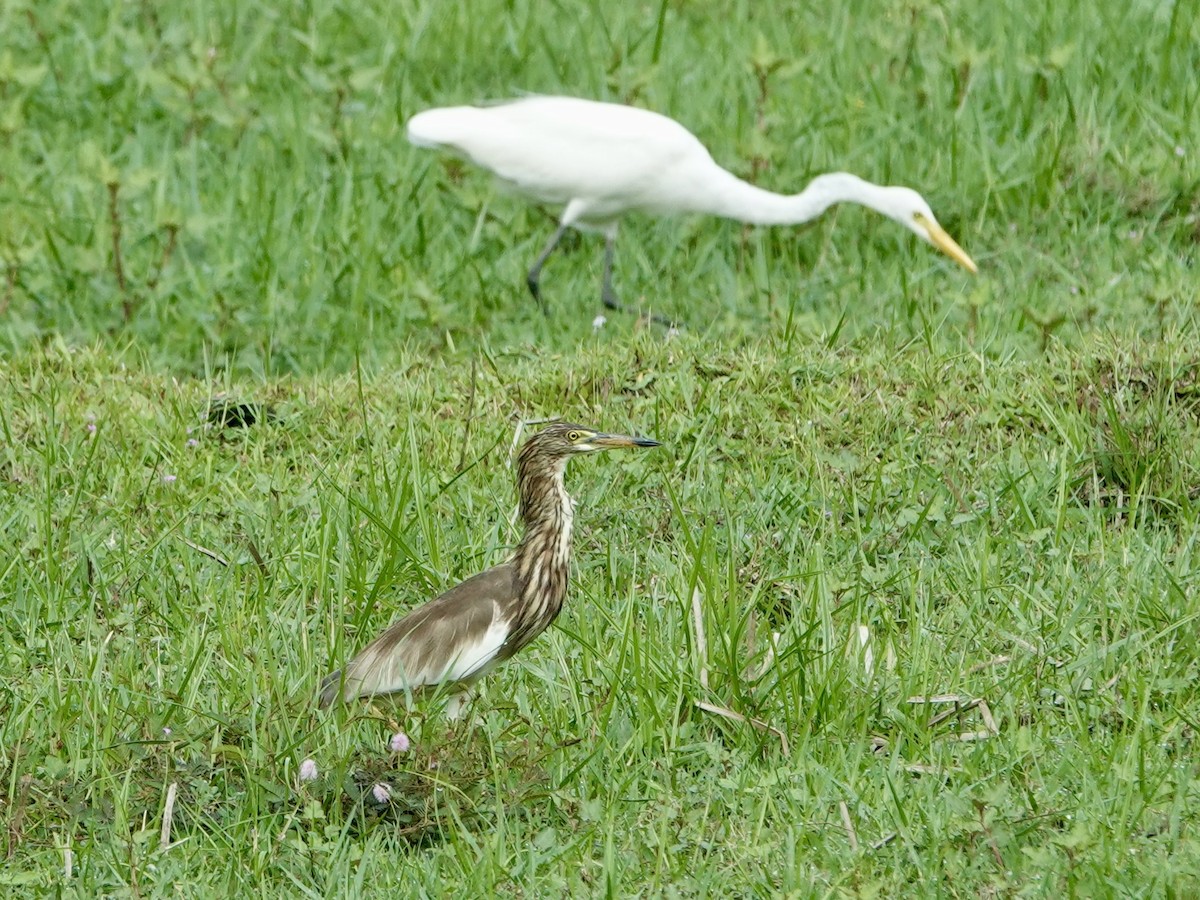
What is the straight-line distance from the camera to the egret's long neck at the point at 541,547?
3.97 meters

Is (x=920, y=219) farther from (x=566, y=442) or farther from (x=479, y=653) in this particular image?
(x=479, y=653)

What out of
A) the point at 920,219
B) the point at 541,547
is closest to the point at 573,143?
the point at 920,219

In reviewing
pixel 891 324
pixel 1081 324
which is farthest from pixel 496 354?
pixel 1081 324

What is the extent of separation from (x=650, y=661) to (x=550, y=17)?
531cm

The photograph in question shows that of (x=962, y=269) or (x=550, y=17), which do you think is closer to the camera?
(x=962, y=269)

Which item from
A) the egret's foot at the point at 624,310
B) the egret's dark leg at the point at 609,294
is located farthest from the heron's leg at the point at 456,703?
the egret's dark leg at the point at 609,294

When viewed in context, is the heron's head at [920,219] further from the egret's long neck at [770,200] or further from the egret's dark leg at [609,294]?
the egret's dark leg at [609,294]

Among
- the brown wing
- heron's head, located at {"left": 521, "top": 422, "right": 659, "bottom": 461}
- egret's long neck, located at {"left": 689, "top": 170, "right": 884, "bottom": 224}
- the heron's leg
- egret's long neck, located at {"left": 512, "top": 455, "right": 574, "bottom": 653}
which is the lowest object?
the heron's leg

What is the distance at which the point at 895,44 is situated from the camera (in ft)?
26.3

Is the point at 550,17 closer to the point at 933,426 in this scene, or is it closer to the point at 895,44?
the point at 895,44

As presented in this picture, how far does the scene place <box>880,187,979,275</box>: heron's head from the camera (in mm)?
6785

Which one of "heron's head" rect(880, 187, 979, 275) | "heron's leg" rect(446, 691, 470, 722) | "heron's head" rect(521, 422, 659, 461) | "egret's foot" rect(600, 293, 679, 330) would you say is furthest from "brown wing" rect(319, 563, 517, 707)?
"heron's head" rect(880, 187, 979, 275)

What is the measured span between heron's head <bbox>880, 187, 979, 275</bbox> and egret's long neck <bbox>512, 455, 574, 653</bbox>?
297 centimetres

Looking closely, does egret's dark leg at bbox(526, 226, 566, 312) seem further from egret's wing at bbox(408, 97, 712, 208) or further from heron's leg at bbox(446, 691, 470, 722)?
heron's leg at bbox(446, 691, 470, 722)
